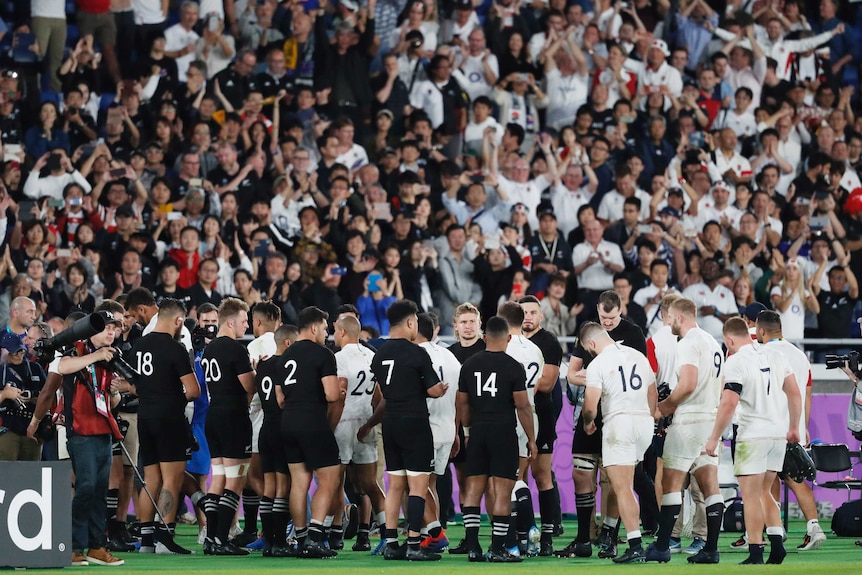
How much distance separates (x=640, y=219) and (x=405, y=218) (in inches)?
155

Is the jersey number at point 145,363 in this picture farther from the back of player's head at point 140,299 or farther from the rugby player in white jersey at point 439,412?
the rugby player in white jersey at point 439,412

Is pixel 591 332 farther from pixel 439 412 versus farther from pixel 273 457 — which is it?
pixel 273 457

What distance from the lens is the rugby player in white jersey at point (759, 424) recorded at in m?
13.6

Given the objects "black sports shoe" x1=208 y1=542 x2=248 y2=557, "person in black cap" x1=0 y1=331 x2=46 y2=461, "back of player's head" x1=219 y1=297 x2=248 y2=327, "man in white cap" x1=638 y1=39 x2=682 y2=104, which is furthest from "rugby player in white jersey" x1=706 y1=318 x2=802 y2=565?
→ "man in white cap" x1=638 y1=39 x2=682 y2=104

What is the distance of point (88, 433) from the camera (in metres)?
13.7

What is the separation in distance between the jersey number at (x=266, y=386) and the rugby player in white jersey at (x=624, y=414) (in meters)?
3.09

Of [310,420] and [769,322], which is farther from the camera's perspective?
[310,420]

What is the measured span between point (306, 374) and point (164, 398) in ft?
4.99

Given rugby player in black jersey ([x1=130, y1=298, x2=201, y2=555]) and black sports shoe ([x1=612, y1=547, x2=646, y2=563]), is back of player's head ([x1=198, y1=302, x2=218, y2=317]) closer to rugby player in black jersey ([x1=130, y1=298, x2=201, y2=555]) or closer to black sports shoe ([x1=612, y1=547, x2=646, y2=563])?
rugby player in black jersey ([x1=130, y1=298, x2=201, y2=555])

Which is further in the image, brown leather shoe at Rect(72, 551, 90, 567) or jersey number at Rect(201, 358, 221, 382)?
jersey number at Rect(201, 358, 221, 382)

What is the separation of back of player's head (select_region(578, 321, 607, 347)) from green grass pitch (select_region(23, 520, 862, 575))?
2074 mm

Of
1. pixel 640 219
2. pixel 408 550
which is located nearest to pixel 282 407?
pixel 408 550

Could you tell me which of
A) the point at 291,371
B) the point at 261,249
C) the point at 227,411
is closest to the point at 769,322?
the point at 291,371

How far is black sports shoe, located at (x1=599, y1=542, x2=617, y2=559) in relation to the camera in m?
14.9
